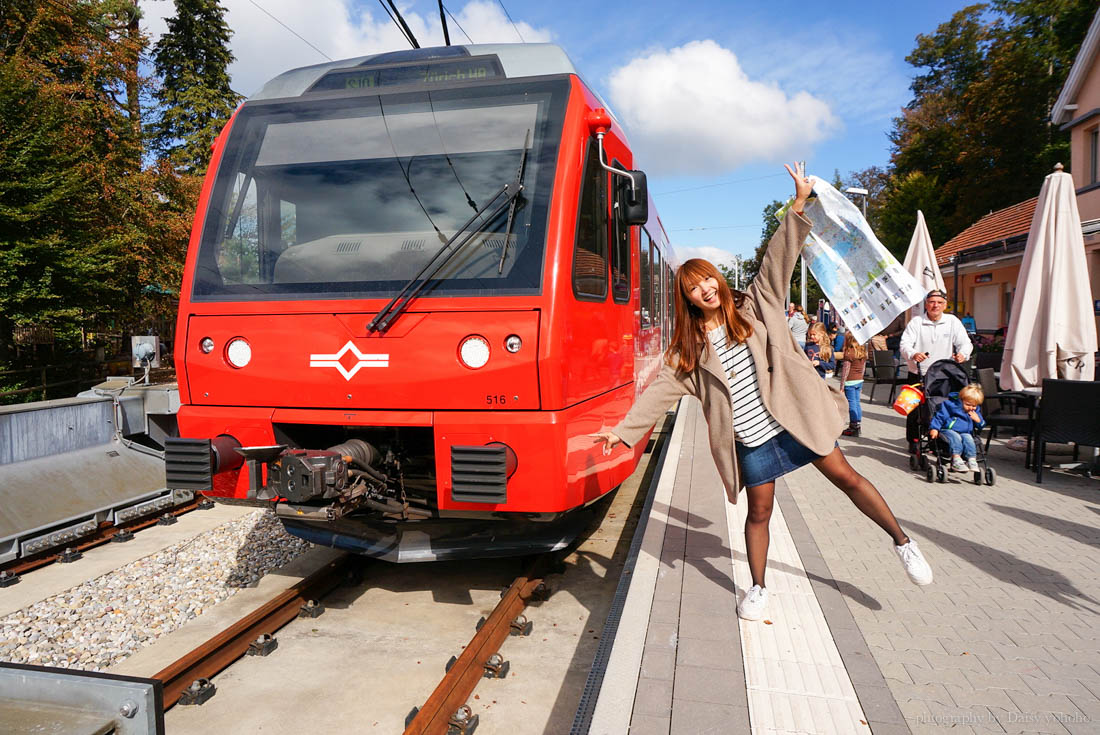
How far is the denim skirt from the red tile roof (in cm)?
1908

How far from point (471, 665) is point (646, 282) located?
422 centimetres

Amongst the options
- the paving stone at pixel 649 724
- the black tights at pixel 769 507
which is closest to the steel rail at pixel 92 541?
the paving stone at pixel 649 724

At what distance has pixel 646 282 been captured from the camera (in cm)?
705

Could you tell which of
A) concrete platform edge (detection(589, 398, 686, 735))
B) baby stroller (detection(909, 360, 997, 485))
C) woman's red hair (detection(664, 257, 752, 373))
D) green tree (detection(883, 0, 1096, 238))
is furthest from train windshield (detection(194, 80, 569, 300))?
green tree (detection(883, 0, 1096, 238))

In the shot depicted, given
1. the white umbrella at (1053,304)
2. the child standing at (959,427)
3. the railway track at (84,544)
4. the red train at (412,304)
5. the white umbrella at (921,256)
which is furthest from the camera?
the white umbrella at (921,256)

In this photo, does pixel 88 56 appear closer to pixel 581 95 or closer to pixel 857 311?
pixel 581 95

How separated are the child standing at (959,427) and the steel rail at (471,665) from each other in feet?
15.2

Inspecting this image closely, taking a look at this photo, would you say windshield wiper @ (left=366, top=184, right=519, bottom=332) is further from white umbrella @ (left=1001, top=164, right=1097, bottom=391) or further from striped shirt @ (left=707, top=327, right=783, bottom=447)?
white umbrella @ (left=1001, top=164, right=1097, bottom=391)

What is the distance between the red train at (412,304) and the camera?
3.98 metres

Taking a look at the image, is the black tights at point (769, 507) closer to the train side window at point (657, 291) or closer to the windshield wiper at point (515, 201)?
the windshield wiper at point (515, 201)

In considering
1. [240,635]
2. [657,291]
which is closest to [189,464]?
[240,635]

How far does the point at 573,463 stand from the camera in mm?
4125

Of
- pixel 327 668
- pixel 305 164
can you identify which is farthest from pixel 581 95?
pixel 327 668

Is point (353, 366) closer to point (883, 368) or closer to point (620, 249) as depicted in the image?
point (620, 249)
